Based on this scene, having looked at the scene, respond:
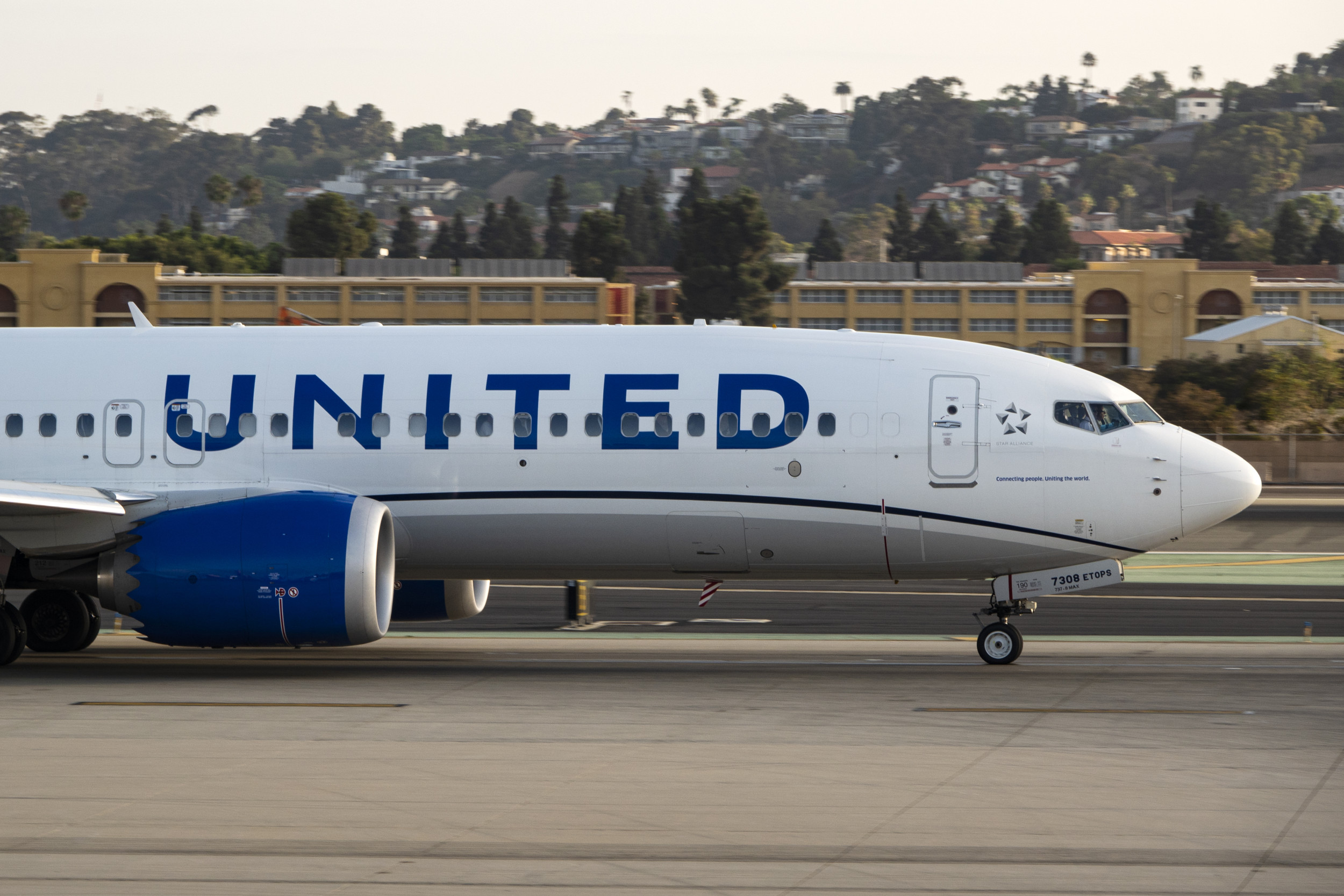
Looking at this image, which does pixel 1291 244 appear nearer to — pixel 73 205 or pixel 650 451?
pixel 73 205

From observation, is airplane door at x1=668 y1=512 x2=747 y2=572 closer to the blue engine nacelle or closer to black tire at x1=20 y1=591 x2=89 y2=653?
the blue engine nacelle

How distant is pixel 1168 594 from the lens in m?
28.9

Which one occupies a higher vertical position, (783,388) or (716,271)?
(716,271)

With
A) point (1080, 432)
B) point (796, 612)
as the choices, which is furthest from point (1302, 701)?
point (796, 612)

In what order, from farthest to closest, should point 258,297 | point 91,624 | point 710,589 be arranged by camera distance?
1. point 258,297
2. point 91,624
3. point 710,589

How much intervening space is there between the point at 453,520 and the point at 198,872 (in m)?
A: 9.47

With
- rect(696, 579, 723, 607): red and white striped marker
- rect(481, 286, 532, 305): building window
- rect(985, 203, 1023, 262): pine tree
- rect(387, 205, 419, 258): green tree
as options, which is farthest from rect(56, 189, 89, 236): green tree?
rect(696, 579, 723, 607): red and white striped marker

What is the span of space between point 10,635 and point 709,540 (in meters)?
9.31

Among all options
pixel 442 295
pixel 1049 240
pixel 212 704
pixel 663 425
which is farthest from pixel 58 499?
pixel 1049 240

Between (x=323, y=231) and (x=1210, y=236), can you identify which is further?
(x=1210, y=236)

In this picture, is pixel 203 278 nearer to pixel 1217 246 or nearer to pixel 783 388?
pixel 783 388

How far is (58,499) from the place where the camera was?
62.2 ft

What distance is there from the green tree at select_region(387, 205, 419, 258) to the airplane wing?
14911cm

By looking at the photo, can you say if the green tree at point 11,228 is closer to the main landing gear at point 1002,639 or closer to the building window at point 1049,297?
the building window at point 1049,297
